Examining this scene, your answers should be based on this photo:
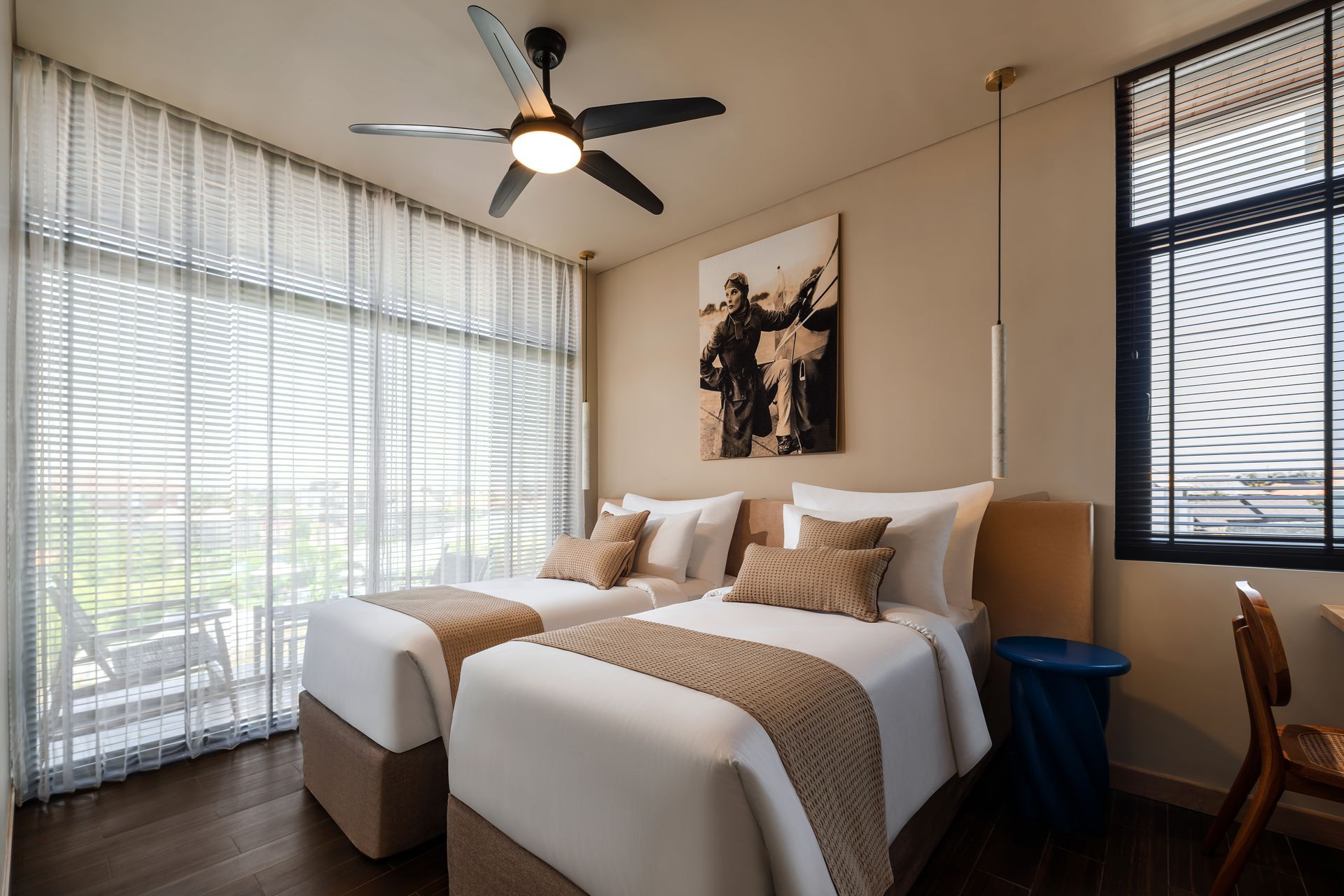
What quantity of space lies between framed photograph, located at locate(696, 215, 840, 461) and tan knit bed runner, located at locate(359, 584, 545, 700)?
1752 millimetres

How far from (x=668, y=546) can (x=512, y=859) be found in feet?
5.99

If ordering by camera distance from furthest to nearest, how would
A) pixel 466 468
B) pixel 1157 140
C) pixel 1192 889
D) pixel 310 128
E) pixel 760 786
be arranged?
pixel 466 468, pixel 310 128, pixel 1157 140, pixel 1192 889, pixel 760 786

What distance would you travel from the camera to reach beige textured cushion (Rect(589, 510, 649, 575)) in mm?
3270

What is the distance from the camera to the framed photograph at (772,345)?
3354mm

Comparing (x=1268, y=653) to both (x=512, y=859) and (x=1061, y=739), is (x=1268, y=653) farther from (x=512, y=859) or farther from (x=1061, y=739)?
(x=512, y=859)

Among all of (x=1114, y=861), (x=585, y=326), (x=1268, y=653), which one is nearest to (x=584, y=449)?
(x=585, y=326)

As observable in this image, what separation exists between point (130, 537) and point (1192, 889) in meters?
3.91

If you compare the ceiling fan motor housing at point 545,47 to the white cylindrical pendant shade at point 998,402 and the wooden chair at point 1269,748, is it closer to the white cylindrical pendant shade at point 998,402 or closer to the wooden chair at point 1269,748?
the white cylindrical pendant shade at point 998,402

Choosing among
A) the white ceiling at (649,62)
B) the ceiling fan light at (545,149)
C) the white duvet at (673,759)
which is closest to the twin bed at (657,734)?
the white duvet at (673,759)

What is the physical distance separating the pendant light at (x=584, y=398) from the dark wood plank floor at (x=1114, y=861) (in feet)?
9.81

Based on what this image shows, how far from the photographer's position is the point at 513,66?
6.10ft

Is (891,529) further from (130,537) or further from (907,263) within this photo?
(130,537)

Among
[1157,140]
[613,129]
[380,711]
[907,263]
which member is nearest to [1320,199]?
[1157,140]

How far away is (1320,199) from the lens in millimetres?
2148
